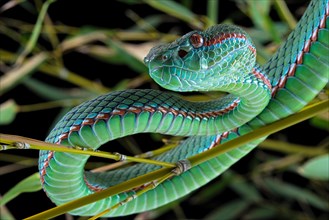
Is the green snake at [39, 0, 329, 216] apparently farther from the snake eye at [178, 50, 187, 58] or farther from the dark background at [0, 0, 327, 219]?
the dark background at [0, 0, 327, 219]

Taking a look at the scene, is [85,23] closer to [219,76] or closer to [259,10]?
[259,10]

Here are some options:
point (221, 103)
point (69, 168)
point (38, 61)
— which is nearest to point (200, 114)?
point (221, 103)

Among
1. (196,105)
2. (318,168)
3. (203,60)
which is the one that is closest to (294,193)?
(318,168)

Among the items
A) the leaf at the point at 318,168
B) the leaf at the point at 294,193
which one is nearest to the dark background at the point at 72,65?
the leaf at the point at 294,193

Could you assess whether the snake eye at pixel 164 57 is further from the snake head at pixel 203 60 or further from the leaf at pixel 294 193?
the leaf at pixel 294 193

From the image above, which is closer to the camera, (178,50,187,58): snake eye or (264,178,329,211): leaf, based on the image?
(178,50,187,58): snake eye

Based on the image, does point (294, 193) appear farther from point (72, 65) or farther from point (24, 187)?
point (24, 187)

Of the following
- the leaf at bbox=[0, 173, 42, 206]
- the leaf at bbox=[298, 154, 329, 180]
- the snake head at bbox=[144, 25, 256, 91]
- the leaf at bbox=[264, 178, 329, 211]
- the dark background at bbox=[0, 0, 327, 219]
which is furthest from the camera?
the dark background at bbox=[0, 0, 327, 219]

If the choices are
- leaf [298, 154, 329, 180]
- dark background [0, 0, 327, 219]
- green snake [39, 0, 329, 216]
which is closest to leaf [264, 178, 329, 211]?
dark background [0, 0, 327, 219]
